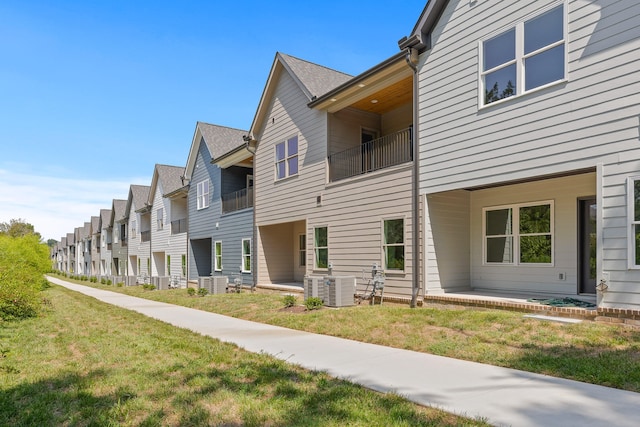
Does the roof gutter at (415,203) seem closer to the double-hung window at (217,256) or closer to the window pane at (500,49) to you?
the window pane at (500,49)

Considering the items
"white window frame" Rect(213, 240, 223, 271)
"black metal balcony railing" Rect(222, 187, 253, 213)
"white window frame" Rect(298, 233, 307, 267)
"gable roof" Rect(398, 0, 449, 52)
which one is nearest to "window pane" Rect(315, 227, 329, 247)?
"white window frame" Rect(298, 233, 307, 267)

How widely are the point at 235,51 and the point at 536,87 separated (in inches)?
493

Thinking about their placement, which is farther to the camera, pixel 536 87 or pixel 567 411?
pixel 536 87

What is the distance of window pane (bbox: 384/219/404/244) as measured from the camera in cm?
1123

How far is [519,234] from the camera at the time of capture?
10547 mm

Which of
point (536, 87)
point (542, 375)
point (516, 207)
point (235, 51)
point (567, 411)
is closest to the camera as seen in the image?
point (567, 411)

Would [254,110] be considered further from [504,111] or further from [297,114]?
[504,111]

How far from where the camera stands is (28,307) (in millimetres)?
11461

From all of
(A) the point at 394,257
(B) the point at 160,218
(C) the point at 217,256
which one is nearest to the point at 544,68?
(A) the point at 394,257

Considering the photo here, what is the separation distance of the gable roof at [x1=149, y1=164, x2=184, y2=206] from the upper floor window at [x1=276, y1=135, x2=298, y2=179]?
48.8ft

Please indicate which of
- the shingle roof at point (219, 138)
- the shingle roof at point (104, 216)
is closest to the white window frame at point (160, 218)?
the shingle roof at point (219, 138)

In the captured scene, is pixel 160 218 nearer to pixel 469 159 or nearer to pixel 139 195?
pixel 139 195

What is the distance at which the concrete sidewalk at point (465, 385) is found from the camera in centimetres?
396

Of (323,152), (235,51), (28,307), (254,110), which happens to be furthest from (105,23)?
(28,307)
